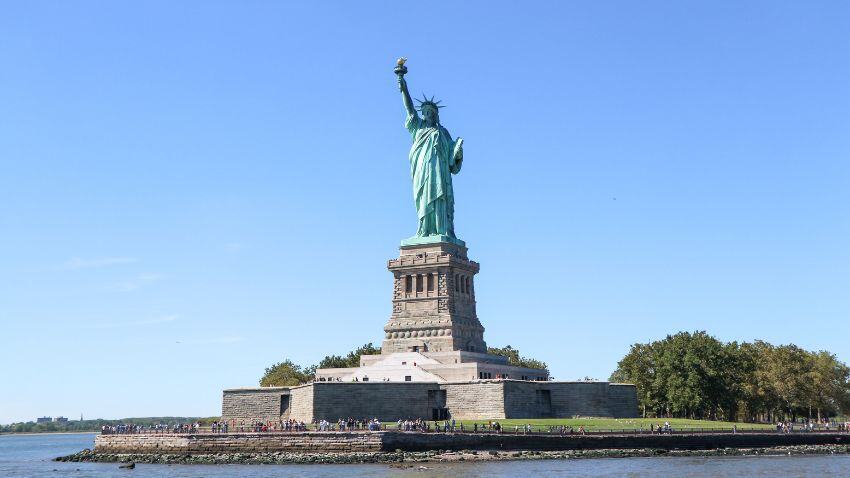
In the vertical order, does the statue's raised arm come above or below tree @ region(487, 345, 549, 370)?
above

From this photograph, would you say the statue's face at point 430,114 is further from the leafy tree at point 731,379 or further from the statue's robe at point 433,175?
the leafy tree at point 731,379

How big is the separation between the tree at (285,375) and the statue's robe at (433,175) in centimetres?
2218

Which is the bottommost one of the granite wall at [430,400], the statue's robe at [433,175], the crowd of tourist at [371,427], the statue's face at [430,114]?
the crowd of tourist at [371,427]

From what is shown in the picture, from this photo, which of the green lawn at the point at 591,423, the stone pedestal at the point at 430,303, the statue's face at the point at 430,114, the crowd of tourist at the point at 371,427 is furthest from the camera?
the statue's face at the point at 430,114

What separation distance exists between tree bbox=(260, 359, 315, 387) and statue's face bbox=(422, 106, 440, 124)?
2804cm

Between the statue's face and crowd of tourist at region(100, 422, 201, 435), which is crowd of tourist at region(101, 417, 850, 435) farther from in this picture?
the statue's face

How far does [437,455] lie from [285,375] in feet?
→ 145

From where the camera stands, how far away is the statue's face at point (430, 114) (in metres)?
81.2

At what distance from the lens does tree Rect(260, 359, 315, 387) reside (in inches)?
3607

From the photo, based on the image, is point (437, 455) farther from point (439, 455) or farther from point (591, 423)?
point (591, 423)

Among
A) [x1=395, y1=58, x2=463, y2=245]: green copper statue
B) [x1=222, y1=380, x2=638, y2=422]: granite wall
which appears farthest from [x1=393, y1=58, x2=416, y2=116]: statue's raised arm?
[x1=222, y1=380, x2=638, y2=422]: granite wall

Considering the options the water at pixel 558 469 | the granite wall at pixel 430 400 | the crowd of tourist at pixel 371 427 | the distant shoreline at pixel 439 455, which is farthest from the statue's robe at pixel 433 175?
the water at pixel 558 469

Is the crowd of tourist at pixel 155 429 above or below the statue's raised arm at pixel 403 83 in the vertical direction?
below

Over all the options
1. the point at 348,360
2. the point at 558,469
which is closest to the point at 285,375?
the point at 348,360
